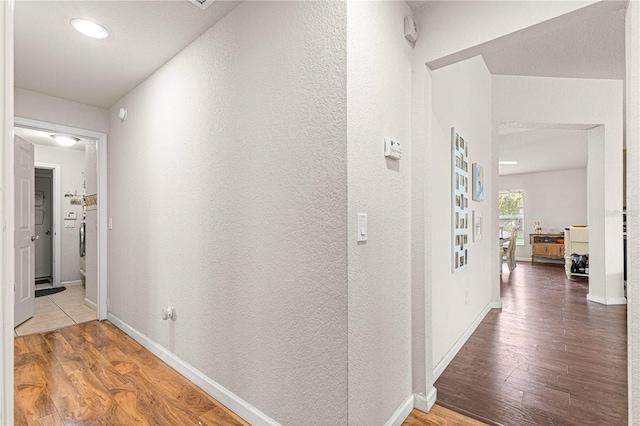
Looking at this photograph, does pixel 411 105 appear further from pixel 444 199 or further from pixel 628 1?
pixel 628 1

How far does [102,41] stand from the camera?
2.30 meters

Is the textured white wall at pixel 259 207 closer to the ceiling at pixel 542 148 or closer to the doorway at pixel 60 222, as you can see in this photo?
the doorway at pixel 60 222

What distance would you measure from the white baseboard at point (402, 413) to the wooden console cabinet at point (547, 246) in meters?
9.01

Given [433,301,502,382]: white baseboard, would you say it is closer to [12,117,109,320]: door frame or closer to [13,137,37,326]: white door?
[12,117,109,320]: door frame

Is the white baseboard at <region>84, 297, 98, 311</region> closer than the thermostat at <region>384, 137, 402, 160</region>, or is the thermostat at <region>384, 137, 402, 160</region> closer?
the thermostat at <region>384, 137, 402, 160</region>

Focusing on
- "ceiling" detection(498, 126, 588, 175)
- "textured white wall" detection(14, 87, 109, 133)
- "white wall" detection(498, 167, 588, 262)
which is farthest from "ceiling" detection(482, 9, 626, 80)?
"white wall" detection(498, 167, 588, 262)

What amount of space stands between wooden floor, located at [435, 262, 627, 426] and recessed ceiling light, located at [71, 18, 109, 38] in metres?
3.26

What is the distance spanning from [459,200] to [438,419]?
5.44 feet

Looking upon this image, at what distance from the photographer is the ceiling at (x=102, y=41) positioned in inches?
77.0

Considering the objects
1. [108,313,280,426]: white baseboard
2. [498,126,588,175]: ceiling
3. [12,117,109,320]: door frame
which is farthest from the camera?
[498,126,588,175]: ceiling

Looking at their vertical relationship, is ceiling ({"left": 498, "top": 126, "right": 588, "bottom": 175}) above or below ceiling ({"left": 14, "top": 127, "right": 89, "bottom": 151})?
above

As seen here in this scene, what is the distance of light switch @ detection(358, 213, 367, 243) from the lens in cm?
145

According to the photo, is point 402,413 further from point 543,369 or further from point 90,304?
point 90,304

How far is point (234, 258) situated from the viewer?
1.93 meters
